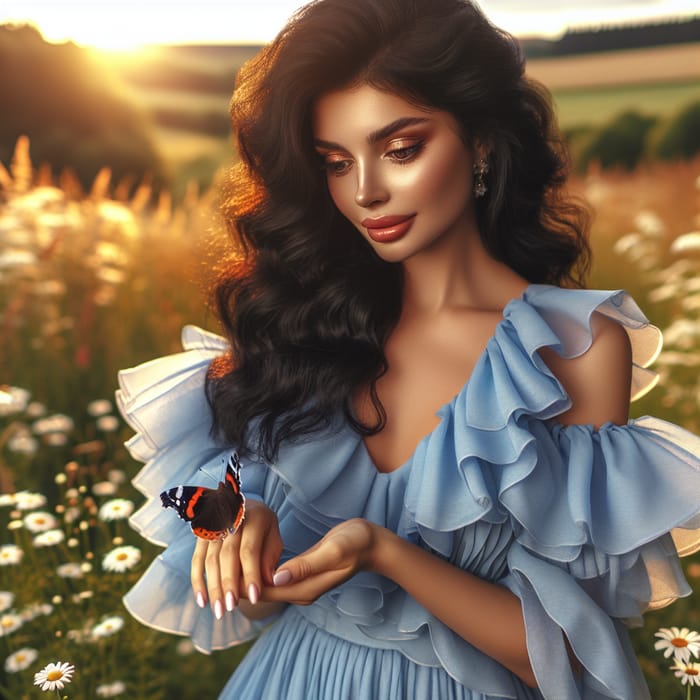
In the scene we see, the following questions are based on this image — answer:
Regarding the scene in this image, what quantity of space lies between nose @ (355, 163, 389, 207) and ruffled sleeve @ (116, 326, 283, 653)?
23.6 inches

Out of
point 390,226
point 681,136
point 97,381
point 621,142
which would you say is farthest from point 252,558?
point 621,142

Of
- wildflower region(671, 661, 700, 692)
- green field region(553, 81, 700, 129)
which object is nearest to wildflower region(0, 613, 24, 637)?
wildflower region(671, 661, 700, 692)

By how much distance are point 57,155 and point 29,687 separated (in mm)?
5064

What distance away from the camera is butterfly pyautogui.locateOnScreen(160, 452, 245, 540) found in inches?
57.5

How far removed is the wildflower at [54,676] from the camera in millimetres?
1533

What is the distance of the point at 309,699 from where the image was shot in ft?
5.68

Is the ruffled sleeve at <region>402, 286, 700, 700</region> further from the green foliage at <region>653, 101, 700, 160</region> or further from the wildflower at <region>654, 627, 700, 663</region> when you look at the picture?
the green foliage at <region>653, 101, 700, 160</region>

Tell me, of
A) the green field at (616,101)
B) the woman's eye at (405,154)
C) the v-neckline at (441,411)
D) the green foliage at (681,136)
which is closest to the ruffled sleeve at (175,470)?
the v-neckline at (441,411)

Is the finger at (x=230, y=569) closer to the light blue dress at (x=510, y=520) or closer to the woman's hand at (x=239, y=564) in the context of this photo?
the woman's hand at (x=239, y=564)

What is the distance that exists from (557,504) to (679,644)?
0.47m

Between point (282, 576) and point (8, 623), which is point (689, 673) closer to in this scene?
point (282, 576)

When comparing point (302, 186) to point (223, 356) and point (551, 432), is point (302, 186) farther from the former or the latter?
point (551, 432)

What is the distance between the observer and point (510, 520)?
1.64 meters

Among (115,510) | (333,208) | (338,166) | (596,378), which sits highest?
(338,166)
